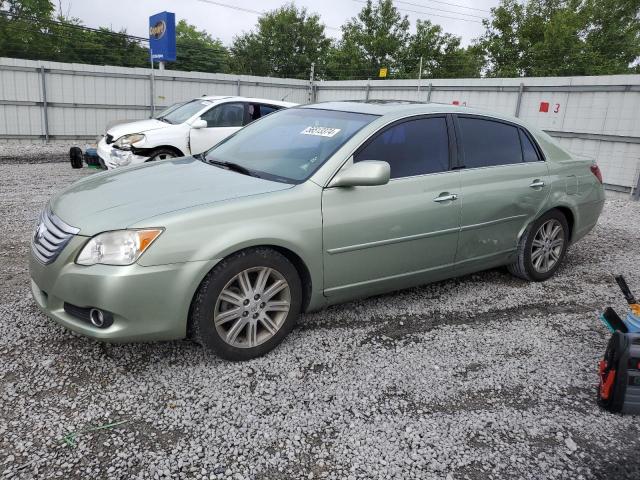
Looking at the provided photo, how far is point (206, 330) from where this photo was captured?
298 cm

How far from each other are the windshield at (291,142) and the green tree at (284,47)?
42954 millimetres

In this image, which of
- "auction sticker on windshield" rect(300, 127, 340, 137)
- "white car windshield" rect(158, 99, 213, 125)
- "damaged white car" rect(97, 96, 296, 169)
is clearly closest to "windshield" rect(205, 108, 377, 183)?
"auction sticker on windshield" rect(300, 127, 340, 137)

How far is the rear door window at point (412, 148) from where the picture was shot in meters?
3.62

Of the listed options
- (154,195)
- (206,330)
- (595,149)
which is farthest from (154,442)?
(595,149)

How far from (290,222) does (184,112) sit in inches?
272

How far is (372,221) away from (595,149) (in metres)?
9.85

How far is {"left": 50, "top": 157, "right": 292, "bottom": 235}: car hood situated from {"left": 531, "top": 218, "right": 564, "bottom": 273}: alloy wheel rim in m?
2.68

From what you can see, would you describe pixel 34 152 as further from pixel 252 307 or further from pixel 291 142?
pixel 252 307

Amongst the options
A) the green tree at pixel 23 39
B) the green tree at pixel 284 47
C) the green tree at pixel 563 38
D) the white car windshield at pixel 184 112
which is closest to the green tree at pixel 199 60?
the green tree at pixel 284 47

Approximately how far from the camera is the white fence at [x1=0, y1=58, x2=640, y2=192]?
1080 centimetres

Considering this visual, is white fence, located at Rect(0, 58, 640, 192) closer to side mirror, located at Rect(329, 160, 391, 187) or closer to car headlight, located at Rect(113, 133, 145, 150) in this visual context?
car headlight, located at Rect(113, 133, 145, 150)

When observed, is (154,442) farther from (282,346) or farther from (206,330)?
(282,346)

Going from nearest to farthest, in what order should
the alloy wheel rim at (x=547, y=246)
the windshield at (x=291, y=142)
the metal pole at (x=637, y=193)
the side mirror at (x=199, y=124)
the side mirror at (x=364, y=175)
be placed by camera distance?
the side mirror at (x=364, y=175) < the windshield at (x=291, y=142) < the alloy wheel rim at (x=547, y=246) < the side mirror at (x=199, y=124) < the metal pole at (x=637, y=193)

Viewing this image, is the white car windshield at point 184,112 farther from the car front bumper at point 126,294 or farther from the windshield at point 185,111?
the car front bumper at point 126,294
